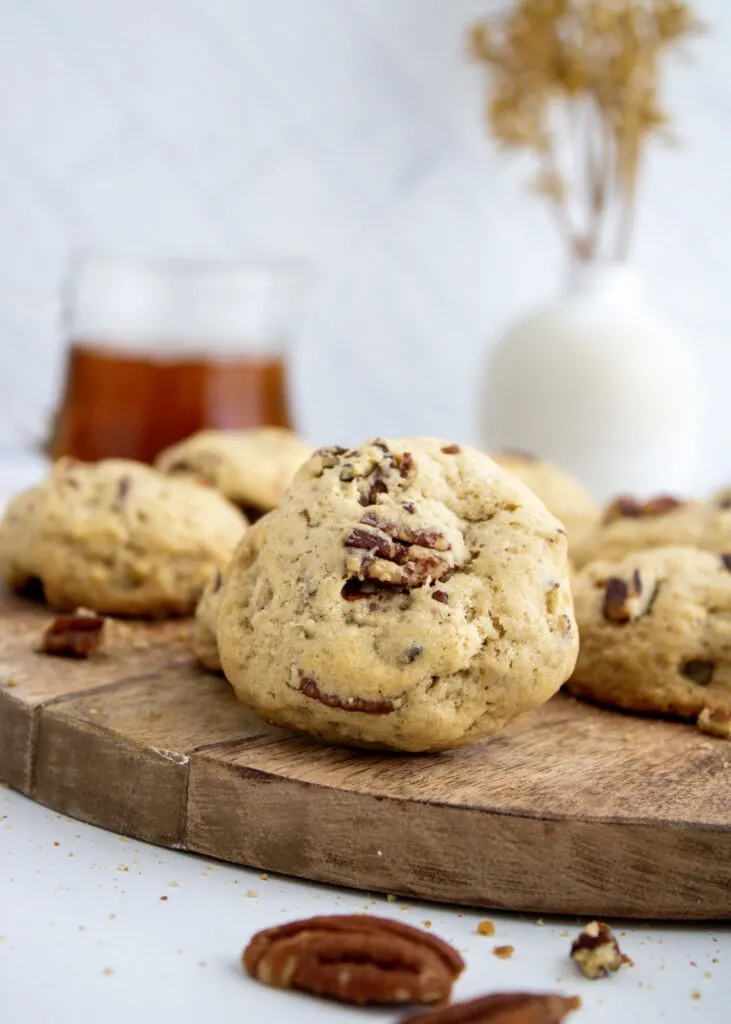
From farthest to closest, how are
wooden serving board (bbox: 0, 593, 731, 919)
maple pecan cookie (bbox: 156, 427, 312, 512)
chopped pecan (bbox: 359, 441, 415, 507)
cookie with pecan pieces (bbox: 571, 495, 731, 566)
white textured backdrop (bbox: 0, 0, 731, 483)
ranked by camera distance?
white textured backdrop (bbox: 0, 0, 731, 483) < maple pecan cookie (bbox: 156, 427, 312, 512) < cookie with pecan pieces (bbox: 571, 495, 731, 566) < chopped pecan (bbox: 359, 441, 415, 507) < wooden serving board (bbox: 0, 593, 731, 919)

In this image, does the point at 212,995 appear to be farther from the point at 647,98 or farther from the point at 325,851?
the point at 647,98

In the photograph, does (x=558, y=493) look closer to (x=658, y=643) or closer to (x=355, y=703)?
(x=658, y=643)

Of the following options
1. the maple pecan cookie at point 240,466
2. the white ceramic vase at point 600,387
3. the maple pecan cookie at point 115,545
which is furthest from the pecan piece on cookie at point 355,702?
the white ceramic vase at point 600,387

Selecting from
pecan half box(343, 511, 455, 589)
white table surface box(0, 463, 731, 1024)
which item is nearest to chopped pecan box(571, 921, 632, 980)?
white table surface box(0, 463, 731, 1024)

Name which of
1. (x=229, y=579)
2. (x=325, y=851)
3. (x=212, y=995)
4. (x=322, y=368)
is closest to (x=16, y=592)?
(x=229, y=579)

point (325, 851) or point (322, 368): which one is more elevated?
point (322, 368)

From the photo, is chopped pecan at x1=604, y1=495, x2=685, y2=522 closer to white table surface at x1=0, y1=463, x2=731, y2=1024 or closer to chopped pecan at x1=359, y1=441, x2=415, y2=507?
chopped pecan at x1=359, y1=441, x2=415, y2=507
